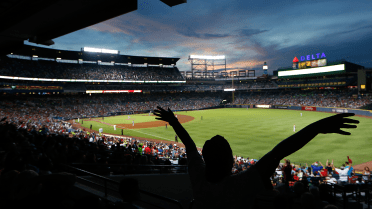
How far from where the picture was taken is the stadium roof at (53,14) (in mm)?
4016

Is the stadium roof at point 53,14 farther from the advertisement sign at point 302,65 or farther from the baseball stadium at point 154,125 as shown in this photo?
the advertisement sign at point 302,65

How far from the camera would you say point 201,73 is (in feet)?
331

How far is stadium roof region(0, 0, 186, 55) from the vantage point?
402 centimetres

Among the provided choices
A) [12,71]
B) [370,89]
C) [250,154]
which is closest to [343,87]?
[370,89]

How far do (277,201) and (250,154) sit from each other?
20.1 meters

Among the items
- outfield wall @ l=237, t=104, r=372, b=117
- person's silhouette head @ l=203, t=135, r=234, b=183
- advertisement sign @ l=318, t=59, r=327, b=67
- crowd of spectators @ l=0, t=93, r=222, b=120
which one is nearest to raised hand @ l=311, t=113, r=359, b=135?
person's silhouette head @ l=203, t=135, r=234, b=183

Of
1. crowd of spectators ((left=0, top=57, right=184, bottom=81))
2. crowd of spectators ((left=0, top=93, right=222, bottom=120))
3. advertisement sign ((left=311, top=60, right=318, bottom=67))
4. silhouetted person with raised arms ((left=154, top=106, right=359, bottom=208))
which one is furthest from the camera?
advertisement sign ((left=311, top=60, right=318, bottom=67))

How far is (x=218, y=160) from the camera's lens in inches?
55.6

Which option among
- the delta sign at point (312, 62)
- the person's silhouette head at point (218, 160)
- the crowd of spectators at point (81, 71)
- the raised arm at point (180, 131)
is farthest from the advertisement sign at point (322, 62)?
the person's silhouette head at point (218, 160)

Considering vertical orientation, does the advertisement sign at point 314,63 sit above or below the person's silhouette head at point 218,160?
above

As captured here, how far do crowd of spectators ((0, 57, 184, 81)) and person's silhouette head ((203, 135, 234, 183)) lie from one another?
66.6 m

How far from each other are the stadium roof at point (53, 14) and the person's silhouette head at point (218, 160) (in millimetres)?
3182

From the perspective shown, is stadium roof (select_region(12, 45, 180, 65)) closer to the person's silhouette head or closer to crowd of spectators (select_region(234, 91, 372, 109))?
crowd of spectators (select_region(234, 91, 372, 109))

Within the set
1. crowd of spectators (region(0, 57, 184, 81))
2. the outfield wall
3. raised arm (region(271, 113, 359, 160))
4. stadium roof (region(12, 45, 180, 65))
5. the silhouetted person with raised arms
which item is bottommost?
the outfield wall
